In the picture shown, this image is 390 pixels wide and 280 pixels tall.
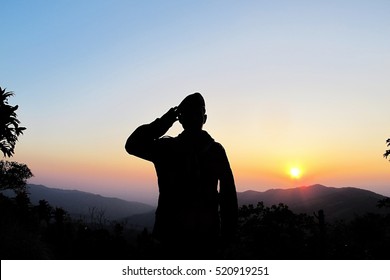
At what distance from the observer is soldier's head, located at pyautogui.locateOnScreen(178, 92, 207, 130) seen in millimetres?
2598

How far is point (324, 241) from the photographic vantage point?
51.0ft

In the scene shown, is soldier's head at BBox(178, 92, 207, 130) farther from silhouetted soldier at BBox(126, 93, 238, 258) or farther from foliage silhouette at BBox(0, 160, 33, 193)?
foliage silhouette at BBox(0, 160, 33, 193)

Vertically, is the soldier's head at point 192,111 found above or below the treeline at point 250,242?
above

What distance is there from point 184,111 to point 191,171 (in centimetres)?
48

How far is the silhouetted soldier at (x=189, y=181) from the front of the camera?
2445 millimetres

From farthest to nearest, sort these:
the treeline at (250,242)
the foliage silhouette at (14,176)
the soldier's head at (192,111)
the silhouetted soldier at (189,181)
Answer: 1. the foliage silhouette at (14,176)
2. the treeline at (250,242)
3. the soldier's head at (192,111)
4. the silhouetted soldier at (189,181)

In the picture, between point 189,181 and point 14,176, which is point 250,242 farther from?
point 14,176

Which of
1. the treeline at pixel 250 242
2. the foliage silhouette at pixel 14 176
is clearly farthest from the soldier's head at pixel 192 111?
the foliage silhouette at pixel 14 176

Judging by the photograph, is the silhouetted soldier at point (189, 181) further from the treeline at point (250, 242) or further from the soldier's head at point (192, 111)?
the treeline at point (250, 242)

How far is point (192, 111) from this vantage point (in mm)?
2607

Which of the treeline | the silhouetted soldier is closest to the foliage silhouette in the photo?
the treeline

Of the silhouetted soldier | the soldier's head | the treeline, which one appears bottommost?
the treeline

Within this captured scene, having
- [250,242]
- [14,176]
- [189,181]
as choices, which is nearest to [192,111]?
[189,181]

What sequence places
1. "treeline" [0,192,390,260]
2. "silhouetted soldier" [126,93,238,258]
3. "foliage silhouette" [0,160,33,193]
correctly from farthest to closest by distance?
1. "foliage silhouette" [0,160,33,193]
2. "treeline" [0,192,390,260]
3. "silhouetted soldier" [126,93,238,258]
